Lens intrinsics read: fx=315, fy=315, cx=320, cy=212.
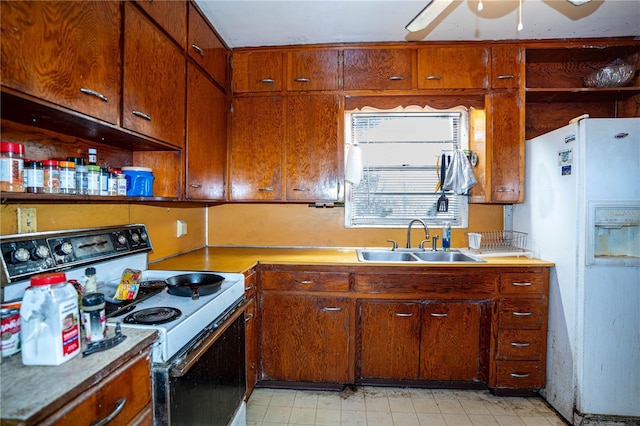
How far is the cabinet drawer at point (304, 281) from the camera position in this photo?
2105 mm

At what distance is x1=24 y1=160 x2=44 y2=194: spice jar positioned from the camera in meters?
1.07

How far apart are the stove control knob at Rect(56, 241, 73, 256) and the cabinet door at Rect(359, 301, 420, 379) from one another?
160cm

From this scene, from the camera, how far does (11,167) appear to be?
3.23 feet

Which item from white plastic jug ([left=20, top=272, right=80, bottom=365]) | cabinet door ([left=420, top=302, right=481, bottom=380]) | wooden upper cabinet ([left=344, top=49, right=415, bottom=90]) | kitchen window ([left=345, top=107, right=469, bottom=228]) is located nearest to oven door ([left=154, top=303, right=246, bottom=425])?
white plastic jug ([left=20, top=272, right=80, bottom=365])

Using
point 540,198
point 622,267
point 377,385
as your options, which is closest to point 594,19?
point 540,198

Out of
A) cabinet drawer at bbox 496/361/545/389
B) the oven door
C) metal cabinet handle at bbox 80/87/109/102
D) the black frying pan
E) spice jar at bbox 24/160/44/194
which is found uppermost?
metal cabinet handle at bbox 80/87/109/102

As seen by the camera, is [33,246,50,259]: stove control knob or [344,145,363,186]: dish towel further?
[344,145,363,186]: dish towel

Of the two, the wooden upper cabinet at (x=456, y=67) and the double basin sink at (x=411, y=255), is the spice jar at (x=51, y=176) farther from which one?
the wooden upper cabinet at (x=456, y=67)

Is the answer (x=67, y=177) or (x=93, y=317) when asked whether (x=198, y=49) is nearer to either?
(x=67, y=177)

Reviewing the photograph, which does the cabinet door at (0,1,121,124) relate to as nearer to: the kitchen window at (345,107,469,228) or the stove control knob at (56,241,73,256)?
the stove control knob at (56,241,73,256)

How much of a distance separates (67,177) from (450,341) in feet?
7.39

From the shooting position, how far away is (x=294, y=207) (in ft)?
8.99

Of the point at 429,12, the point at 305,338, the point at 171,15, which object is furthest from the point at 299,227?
the point at 429,12

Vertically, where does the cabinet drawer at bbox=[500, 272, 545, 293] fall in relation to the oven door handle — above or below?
above
